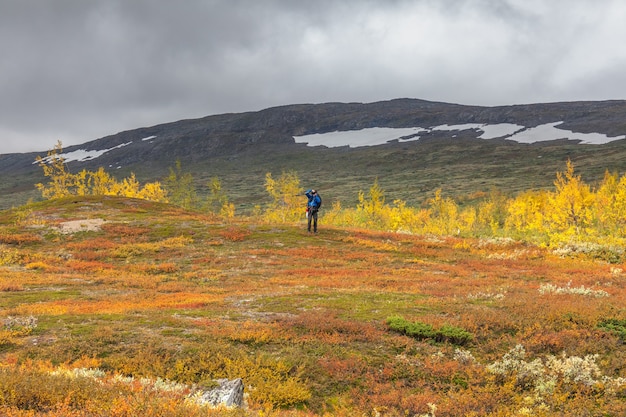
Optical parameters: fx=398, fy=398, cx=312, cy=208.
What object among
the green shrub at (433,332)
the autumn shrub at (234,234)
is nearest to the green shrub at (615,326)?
the green shrub at (433,332)

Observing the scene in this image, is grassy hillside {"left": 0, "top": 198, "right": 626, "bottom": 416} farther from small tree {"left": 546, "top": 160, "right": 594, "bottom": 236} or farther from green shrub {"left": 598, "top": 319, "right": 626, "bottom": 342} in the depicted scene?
small tree {"left": 546, "top": 160, "right": 594, "bottom": 236}

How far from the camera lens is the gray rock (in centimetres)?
707

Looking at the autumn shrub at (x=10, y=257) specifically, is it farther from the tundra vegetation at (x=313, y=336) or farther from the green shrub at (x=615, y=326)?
the green shrub at (x=615, y=326)

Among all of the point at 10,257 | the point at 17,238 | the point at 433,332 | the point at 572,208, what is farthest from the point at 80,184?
the point at 433,332

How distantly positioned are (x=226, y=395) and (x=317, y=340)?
4137 millimetres

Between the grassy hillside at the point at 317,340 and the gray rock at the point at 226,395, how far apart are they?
1.20 ft

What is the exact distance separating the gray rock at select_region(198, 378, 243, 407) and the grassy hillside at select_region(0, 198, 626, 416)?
0.36 metres

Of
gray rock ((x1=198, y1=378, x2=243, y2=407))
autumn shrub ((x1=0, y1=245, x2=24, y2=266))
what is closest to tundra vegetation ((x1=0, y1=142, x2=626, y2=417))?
autumn shrub ((x1=0, y1=245, x2=24, y2=266))

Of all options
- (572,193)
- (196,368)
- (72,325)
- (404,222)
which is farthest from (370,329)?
(404,222)

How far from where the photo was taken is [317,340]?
1104 cm

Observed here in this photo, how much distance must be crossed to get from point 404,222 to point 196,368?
6504cm

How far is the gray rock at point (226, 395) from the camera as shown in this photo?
7.07 metres

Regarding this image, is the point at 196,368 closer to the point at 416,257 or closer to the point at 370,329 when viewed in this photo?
the point at 370,329

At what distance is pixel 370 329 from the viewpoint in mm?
11883
